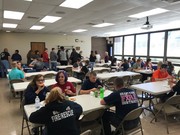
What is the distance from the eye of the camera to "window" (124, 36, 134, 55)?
11648 mm

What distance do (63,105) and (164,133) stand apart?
2.13m

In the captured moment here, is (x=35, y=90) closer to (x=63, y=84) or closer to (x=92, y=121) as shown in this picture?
(x=63, y=84)

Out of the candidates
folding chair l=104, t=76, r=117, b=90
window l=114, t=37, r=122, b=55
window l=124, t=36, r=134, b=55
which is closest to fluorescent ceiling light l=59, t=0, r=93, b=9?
folding chair l=104, t=76, r=117, b=90

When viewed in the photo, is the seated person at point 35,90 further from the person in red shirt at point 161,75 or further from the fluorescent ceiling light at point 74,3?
the person in red shirt at point 161,75

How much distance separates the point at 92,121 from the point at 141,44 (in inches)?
374

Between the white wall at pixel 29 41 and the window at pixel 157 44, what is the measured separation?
5.05 m

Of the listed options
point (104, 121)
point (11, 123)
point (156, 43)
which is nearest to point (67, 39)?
point (156, 43)

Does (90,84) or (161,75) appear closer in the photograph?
(90,84)

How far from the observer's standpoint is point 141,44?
10812mm

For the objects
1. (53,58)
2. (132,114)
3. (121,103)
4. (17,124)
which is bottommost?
(17,124)

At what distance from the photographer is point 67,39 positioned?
1211cm

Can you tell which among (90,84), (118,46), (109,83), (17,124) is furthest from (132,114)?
(118,46)

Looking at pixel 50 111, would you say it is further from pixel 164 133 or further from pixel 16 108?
pixel 16 108

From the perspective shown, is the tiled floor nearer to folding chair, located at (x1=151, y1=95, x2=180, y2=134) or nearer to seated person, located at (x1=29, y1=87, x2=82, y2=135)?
folding chair, located at (x1=151, y1=95, x2=180, y2=134)
